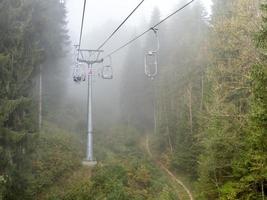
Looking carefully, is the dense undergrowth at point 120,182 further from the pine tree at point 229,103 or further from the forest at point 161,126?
the pine tree at point 229,103

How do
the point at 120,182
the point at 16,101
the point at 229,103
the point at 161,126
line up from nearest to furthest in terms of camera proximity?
1. the point at 16,101
2. the point at 229,103
3. the point at 120,182
4. the point at 161,126

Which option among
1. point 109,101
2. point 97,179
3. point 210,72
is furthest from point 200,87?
point 109,101

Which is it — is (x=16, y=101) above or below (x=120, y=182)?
above

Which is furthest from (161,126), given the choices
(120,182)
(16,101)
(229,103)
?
(16,101)

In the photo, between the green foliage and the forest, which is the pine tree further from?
the green foliage

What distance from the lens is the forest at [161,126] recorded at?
674 inches

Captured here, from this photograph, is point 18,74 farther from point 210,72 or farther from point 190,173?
point 190,173

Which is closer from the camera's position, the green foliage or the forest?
the forest

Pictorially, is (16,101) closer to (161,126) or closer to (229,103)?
(229,103)

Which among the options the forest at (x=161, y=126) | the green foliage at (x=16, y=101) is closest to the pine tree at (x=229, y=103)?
the forest at (x=161, y=126)

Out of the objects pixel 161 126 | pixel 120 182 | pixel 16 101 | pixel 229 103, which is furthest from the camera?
pixel 161 126

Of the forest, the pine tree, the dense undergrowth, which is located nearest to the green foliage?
the forest

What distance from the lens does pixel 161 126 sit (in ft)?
128

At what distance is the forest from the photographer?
56.1 feet
